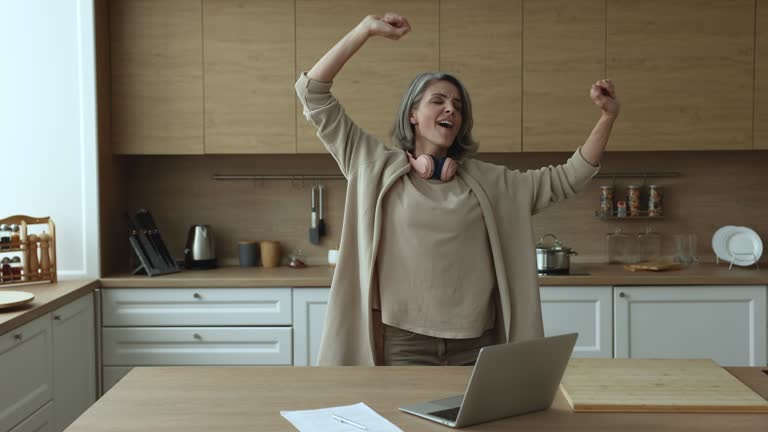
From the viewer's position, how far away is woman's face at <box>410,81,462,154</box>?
216 cm

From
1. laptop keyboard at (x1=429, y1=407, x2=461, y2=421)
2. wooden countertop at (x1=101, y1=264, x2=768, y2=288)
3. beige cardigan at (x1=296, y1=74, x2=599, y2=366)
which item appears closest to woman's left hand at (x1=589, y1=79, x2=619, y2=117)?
beige cardigan at (x1=296, y1=74, x2=599, y2=366)

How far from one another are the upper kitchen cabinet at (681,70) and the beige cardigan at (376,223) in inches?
65.8

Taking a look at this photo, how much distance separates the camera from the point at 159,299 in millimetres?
3516

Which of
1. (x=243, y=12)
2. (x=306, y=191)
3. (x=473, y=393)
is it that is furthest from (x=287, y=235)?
(x=473, y=393)

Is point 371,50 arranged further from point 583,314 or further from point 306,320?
point 583,314

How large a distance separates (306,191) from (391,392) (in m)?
2.59

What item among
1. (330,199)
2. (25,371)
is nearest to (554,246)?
(330,199)

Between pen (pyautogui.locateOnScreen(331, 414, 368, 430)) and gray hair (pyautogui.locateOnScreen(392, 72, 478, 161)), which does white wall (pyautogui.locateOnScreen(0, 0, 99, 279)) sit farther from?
pen (pyautogui.locateOnScreen(331, 414, 368, 430))

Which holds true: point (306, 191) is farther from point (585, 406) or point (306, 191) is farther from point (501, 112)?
point (585, 406)

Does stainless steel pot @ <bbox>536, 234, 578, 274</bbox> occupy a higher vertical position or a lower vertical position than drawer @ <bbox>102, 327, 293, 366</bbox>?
higher

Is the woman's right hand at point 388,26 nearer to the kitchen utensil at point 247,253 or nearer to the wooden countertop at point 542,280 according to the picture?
the wooden countertop at point 542,280

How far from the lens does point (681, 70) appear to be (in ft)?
12.1

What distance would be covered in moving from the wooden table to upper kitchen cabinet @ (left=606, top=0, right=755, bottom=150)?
6.98ft

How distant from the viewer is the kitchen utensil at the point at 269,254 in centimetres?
397
